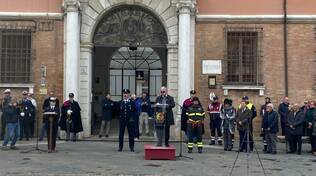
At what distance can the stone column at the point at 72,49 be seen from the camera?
19.6 m

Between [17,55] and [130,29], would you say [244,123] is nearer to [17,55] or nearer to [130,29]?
[130,29]

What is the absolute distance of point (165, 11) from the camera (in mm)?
20266

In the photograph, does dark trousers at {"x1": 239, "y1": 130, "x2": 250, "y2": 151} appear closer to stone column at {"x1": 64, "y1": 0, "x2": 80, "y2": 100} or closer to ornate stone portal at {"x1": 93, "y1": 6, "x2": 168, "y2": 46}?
ornate stone portal at {"x1": 93, "y1": 6, "x2": 168, "y2": 46}

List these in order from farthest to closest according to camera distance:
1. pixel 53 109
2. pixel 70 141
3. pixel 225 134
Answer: pixel 70 141 < pixel 225 134 < pixel 53 109

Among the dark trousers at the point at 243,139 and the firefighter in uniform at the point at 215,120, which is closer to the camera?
the dark trousers at the point at 243,139

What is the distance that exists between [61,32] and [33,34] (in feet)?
3.56

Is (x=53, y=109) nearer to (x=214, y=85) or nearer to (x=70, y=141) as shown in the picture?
(x=70, y=141)

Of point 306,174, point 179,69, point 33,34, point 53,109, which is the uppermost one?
point 33,34

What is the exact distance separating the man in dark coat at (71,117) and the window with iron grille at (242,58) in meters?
5.87

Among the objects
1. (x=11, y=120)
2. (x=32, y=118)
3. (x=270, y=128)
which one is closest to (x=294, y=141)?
(x=270, y=128)

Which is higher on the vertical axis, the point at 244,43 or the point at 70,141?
the point at 244,43

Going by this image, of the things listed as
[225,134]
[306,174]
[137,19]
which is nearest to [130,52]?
[137,19]

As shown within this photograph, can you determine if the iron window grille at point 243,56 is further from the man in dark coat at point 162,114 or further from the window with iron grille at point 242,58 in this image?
the man in dark coat at point 162,114

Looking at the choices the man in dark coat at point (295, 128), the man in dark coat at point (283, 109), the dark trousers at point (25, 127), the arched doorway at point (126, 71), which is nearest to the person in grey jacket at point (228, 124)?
the man in dark coat at point (295, 128)
